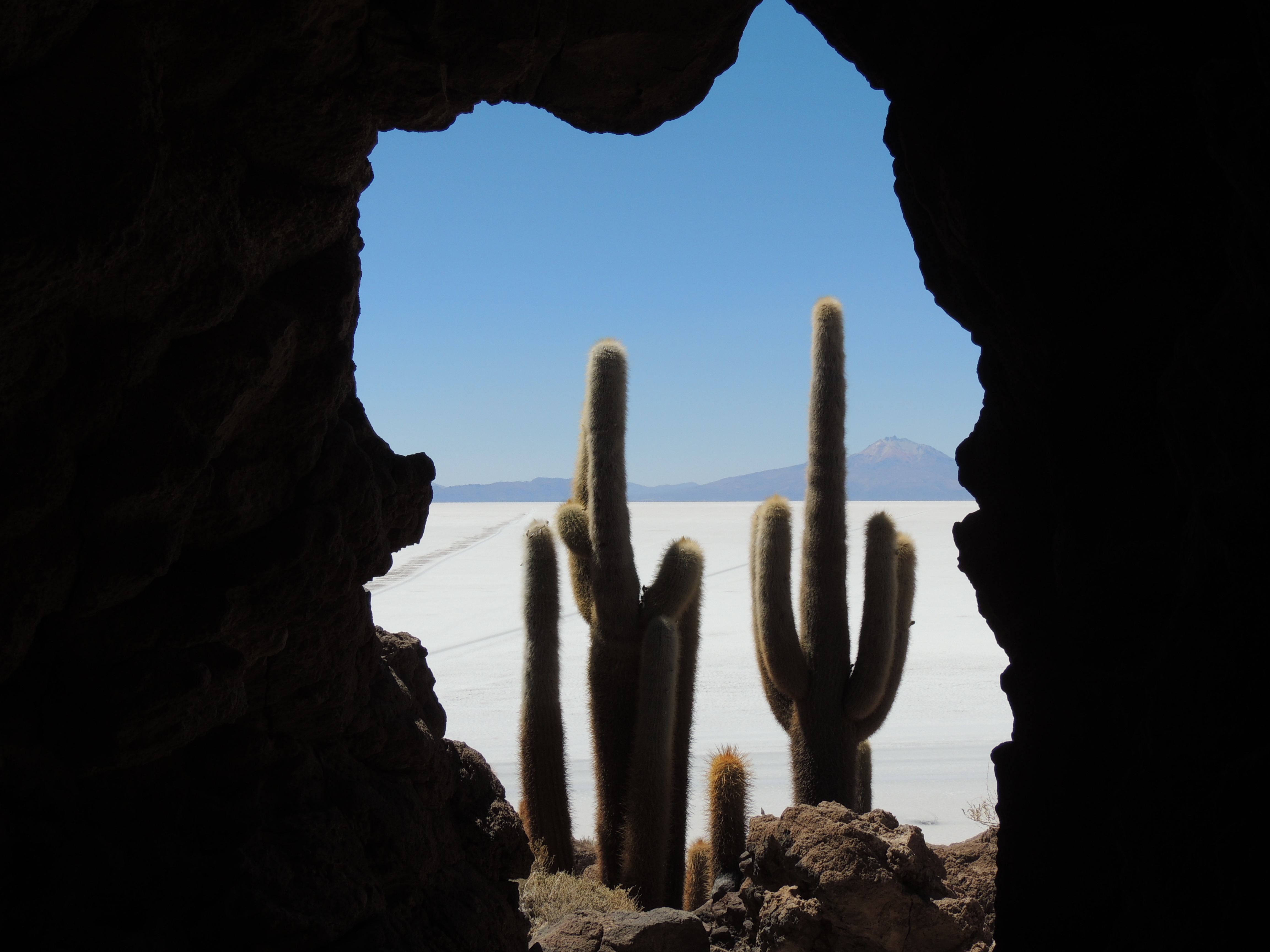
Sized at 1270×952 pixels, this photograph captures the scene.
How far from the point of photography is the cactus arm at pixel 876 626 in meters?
6.64

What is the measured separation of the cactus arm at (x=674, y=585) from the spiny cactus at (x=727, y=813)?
1.00m

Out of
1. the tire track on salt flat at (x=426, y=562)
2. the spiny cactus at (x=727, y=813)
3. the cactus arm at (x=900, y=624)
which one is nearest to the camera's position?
the spiny cactus at (x=727, y=813)

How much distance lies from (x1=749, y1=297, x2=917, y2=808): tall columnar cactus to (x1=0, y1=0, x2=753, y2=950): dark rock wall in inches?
172

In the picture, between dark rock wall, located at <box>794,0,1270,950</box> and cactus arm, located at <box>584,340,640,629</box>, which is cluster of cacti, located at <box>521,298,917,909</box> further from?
dark rock wall, located at <box>794,0,1270,950</box>

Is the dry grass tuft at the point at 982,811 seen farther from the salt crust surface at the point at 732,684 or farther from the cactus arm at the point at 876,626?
the cactus arm at the point at 876,626

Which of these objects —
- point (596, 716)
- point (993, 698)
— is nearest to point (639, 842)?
point (596, 716)

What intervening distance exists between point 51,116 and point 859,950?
427 centimetres

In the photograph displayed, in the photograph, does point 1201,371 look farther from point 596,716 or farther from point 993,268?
point 596,716

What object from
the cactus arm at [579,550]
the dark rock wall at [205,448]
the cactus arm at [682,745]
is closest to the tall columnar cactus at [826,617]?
the cactus arm at [682,745]

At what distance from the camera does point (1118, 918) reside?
1.87 m

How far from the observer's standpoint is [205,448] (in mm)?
1952

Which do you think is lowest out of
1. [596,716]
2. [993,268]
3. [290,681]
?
[596,716]

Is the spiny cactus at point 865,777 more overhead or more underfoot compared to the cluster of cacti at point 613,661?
more underfoot

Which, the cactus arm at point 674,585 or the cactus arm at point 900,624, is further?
the cactus arm at point 900,624
